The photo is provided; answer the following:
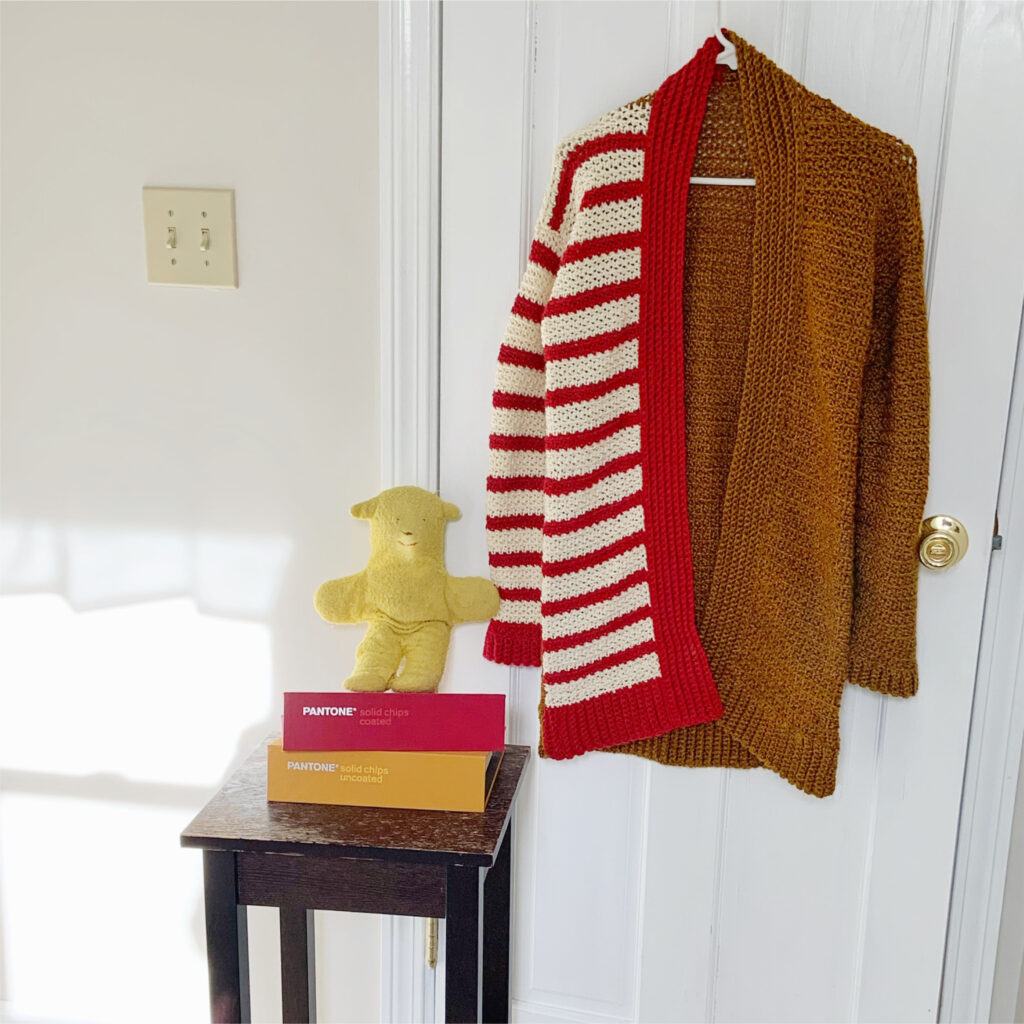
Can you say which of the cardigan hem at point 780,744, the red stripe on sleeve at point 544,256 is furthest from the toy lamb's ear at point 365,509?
the cardigan hem at point 780,744

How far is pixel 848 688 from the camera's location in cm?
111

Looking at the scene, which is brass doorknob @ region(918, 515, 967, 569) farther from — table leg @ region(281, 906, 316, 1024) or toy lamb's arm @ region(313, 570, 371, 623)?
table leg @ region(281, 906, 316, 1024)

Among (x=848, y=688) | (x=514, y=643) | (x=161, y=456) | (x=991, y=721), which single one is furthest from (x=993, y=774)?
(x=161, y=456)

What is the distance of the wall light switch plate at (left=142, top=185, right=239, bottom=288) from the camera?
1137 millimetres

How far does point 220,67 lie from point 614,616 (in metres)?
0.78

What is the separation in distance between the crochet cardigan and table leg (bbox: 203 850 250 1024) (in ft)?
1.16

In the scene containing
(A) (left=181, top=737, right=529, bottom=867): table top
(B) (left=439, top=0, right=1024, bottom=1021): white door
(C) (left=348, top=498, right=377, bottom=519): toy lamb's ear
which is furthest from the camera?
(C) (left=348, top=498, right=377, bottom=519): toy lamb's ear

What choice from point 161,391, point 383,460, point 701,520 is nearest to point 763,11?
point 701,520

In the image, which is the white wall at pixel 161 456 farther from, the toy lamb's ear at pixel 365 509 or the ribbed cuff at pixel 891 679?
the ribbed cuff at pixel 891 679

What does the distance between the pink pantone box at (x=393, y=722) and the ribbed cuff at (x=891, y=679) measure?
415mm

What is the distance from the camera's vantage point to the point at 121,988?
4.48ft

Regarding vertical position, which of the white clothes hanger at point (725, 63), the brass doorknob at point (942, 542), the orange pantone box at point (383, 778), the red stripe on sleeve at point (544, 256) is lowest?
the orange pantone box at point (383, 778)

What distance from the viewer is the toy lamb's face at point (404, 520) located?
3.55 feet

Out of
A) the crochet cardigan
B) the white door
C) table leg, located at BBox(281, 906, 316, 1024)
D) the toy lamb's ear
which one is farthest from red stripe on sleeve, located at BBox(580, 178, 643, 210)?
table leg, located at BBox(281, 906, 316, 1024)
